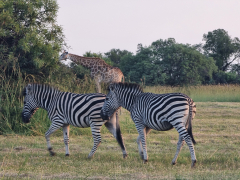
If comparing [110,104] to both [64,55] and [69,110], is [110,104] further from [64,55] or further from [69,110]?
[64,55]

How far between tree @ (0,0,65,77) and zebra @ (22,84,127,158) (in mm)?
3327

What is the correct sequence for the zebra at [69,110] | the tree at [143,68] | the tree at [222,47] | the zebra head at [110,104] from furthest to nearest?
the tree at [222,47] < the tree at [143,68] < the zebra at [69,110] < the zebra head at [110,104]

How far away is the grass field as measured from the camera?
17.0 feet

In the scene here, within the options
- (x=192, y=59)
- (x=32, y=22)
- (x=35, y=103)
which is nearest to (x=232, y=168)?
(x=35, y=103)

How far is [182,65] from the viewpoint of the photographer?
33.0 metres

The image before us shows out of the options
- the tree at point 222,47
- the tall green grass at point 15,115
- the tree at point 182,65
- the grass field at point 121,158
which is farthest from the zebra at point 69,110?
the tree at point 222,47

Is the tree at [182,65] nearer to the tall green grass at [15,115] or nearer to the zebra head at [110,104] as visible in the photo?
the tall green grass at [15,115]

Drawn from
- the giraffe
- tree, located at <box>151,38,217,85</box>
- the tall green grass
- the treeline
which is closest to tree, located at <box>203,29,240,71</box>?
the treeline

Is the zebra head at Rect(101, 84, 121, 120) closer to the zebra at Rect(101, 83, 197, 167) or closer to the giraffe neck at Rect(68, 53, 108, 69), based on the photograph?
the zebra at Rect(101, 83, 197, 167)

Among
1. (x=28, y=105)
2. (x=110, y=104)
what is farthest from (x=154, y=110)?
(x=28, y=105)

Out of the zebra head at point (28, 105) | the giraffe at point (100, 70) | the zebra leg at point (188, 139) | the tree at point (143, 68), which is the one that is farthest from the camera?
the tree at point (143, 68)

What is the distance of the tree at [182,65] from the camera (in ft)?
107

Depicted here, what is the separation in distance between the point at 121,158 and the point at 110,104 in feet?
4.02

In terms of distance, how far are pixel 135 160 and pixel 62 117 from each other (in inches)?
78.7
